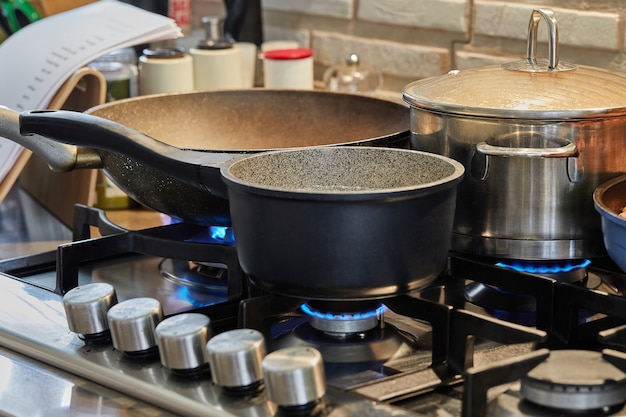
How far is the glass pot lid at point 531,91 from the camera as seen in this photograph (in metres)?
→ 0.84

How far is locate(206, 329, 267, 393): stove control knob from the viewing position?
0.69 meters

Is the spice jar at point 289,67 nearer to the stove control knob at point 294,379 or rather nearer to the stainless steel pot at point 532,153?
the stainless steel pot at point 532,153

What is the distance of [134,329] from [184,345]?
2.2 inches

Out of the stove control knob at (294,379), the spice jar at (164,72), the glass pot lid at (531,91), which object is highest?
the glass pot lid at (531,91)

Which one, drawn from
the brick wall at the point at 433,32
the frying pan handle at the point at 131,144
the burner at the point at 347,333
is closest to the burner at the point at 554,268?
the burner at the point at 347,333

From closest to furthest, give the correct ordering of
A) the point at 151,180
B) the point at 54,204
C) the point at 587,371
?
the point at 587,371, the point at 151,180, the point at 54,204

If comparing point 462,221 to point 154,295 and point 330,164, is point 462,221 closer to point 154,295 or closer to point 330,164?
point 330,164

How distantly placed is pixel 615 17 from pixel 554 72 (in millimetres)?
326

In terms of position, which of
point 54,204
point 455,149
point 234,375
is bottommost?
point 54,204

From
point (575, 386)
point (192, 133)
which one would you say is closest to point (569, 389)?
point (575, 386)

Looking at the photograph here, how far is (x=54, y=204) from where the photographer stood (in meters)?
1.43

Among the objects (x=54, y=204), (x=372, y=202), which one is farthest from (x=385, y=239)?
(x=54, y=204)

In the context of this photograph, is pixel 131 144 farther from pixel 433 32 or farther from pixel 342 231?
pixel 433 32

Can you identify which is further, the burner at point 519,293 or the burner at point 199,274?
the burner at point 199,274
